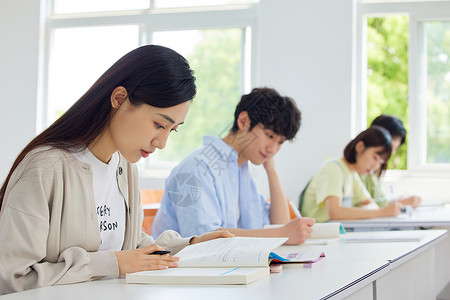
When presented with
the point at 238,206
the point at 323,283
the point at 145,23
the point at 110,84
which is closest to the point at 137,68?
the point at 110,84

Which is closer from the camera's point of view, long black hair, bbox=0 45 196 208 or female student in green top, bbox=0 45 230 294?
female student in green top, bbox=0 45 230 294

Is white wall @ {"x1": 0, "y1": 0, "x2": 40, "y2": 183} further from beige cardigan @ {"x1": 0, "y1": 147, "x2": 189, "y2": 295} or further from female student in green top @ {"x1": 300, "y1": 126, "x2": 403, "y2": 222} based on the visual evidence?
beige cardigan @ {"x1": 0, "y1": 147, "x2": 189, "y2": 295}

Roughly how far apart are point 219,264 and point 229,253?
5 cm

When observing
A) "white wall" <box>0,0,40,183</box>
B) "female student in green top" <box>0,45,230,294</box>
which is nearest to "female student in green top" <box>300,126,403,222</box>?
"female student in green top" <box>0,45,230,294</box>

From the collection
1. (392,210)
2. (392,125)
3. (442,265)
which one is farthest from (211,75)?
(442,265)

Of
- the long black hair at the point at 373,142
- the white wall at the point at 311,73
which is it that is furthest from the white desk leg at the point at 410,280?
the white wall at the point at 311,73

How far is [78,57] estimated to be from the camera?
5.73 metres

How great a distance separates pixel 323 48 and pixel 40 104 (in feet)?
8.56

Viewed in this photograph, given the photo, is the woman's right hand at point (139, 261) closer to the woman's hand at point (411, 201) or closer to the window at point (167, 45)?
the woman's hand at point (411, 201)

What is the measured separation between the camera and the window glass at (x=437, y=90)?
521cm

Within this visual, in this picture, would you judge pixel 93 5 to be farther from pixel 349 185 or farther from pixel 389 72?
pixel 349 185

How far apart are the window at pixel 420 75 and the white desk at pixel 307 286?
11.4 feet

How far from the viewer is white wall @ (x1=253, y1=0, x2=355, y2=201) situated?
4938 mm

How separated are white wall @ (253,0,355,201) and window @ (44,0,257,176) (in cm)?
35
